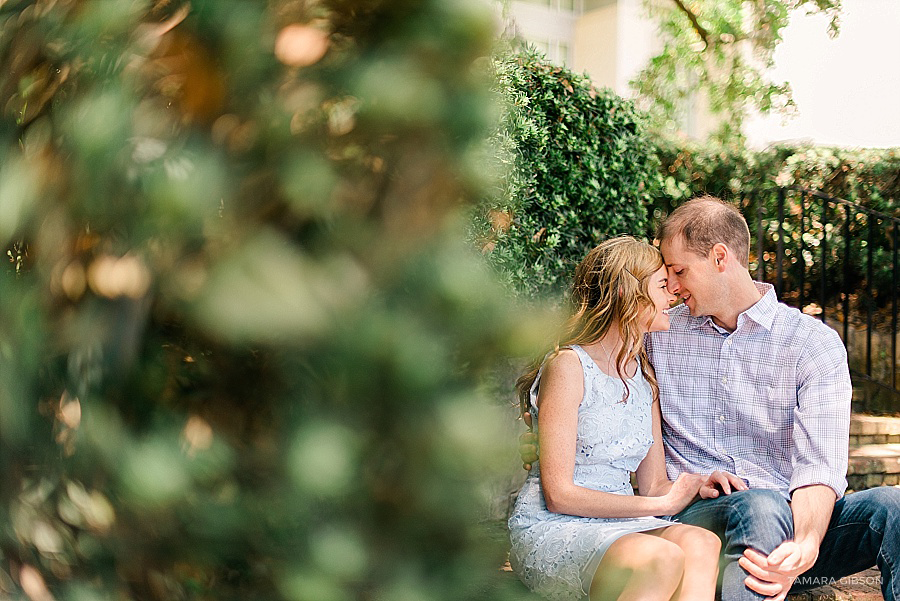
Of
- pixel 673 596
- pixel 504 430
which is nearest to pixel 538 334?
pixel 504 430

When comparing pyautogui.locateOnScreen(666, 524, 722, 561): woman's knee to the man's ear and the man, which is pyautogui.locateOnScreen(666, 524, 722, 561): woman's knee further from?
the man's ear

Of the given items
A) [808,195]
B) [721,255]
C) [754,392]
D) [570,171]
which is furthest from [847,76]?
[754,392]

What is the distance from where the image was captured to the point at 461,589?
305 mm

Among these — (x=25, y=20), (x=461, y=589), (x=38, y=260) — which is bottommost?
(x=461, y=589)

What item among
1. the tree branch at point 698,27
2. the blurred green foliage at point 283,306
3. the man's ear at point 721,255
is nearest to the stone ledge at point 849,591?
the man's ear at point 721,255

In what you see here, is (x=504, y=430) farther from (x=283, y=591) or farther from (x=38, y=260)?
(x=38, y=260)

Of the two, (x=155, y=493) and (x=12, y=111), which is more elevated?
(x=12, y=111)

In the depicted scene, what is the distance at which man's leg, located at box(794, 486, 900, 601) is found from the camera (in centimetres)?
285

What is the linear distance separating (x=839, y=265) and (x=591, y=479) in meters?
6.43

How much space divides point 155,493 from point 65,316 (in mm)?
95

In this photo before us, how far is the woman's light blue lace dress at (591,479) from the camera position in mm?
2682

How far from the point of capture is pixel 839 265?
331 inches

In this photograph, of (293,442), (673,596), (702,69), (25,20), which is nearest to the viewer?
(293,442)

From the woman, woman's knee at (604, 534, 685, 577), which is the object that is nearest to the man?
the woman
